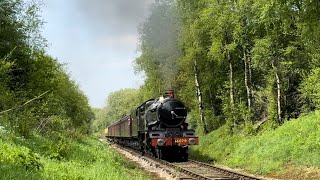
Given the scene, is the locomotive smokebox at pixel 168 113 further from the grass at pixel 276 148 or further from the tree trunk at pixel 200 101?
the tree trunk at pixel 200 101

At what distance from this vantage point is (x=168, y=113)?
72.4 feet

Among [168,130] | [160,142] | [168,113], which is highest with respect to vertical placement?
[168,113]

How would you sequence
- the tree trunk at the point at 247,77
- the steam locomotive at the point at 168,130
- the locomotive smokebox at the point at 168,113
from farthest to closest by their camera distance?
the tree trunk at the point at 247,77, the locomotive smokebox at the point at 168,113, the steam locomotive at the point at 168,130

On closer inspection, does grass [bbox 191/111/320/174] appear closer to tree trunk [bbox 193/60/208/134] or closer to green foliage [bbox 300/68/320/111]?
green foliage [bbox 300/68/320/111]

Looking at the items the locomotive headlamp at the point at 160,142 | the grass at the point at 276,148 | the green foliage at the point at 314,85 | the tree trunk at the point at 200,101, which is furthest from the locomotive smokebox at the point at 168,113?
the tree trunk at the point at 200,101

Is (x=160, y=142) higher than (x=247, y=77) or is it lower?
lower

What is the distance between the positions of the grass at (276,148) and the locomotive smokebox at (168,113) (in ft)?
10.2

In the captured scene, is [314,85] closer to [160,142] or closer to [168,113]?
[168,113]

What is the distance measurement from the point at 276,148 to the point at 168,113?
21.8 ft

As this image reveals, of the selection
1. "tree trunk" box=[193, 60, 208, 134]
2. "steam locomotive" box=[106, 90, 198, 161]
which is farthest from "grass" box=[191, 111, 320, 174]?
"tree trunk" box=[193, 60, 208, 134]

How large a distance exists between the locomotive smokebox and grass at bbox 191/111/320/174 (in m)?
3.10

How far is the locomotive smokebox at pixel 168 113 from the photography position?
2205 cm

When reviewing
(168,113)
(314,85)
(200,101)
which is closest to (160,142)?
(168,113)

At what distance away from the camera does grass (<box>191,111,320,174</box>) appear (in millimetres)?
15336
